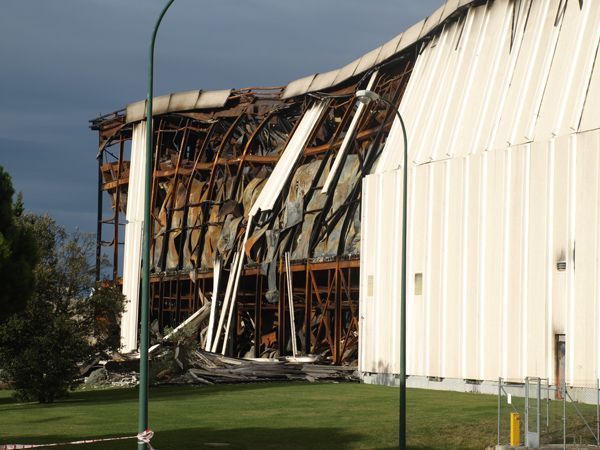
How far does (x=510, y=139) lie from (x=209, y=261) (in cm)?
3214

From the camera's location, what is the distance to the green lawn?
28016 millimetres

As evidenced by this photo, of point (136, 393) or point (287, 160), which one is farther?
point (287, 160)

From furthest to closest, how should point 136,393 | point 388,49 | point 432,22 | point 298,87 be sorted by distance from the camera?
point 298,87 → point 388,49 → point 432,22 → point 136,393

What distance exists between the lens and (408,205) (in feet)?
143

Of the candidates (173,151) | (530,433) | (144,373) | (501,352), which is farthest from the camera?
(173,151)

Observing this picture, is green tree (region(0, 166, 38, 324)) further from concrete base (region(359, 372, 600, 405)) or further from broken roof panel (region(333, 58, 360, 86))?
broken roof panel (region(333, 58, 360, 86))


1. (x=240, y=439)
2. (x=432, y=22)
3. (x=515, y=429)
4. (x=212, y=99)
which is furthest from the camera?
(x=212, y=99)

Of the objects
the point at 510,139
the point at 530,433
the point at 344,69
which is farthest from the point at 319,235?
the point at 530,433

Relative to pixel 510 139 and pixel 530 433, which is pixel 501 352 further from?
pixel 530 433

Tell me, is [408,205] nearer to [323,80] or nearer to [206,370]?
[206,370]

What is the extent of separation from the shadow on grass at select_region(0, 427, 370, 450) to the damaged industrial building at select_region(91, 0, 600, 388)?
30.5ft

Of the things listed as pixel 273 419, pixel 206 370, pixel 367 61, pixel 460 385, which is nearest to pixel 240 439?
pixel 273 419

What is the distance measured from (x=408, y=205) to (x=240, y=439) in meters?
17.6

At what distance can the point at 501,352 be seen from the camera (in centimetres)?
3725
